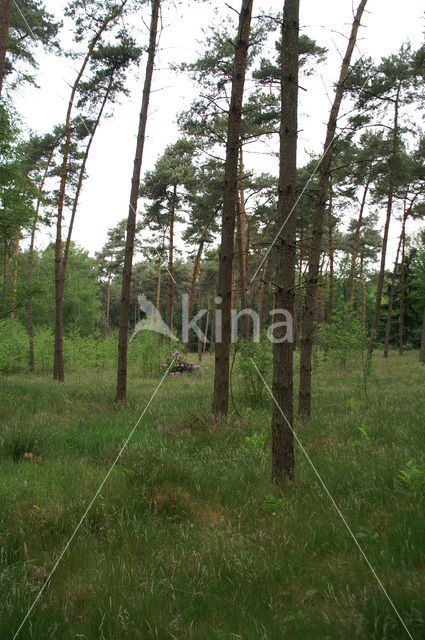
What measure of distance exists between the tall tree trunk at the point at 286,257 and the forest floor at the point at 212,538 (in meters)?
0.43

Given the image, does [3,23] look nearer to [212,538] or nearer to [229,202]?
[229,202]

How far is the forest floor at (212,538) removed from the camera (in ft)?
8.15

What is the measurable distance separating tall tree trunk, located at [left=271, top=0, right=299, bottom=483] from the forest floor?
1.43ft

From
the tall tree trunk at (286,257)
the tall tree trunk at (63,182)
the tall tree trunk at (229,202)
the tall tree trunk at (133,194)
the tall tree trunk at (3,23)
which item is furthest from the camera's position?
the tall tree trunk at (63,182)

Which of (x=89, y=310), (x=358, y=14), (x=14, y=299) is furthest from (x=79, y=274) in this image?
(x=358, y=14)

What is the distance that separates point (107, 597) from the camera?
9.12ft

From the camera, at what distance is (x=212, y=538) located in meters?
3.47

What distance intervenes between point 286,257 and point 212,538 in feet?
9.84

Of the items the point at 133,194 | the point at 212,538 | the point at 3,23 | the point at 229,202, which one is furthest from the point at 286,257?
the point at 3,23

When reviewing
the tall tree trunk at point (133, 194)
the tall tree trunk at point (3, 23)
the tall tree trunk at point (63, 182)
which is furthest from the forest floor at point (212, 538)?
the tall tree trunk at point (63, 182)

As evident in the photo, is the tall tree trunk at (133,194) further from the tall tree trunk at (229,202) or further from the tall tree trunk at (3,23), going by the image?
the tall tree trunk at (229,202)

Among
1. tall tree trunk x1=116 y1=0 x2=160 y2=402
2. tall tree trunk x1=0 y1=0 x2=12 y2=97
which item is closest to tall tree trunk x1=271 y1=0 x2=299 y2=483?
tall tree trunk x1=116 y1=0 x2=160 y2=402

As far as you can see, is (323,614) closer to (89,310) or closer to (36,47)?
(36,47)

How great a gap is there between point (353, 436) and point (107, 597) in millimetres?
4863
